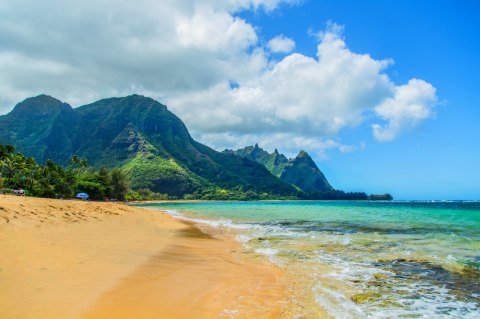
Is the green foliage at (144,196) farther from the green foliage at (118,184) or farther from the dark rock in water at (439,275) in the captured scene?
the dark rock in water at (439,275)

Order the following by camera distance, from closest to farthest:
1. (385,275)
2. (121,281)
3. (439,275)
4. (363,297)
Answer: (363,297)
(121,281)
(385,275)
(439,275)

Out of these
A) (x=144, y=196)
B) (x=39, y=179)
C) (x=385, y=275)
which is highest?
(x=39, y=179)

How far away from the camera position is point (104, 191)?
105 meters

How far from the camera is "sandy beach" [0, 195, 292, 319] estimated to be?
688 cm

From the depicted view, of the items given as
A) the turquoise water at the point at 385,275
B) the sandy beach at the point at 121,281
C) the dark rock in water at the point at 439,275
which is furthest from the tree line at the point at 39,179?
the dark rock in water at the point at 439,275

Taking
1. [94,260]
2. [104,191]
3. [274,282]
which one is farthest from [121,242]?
[104,191]

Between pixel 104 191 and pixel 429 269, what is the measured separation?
106 metres

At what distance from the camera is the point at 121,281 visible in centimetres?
917

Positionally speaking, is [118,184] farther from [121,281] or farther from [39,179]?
[121,281]

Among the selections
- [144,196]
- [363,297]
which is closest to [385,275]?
[363,297]

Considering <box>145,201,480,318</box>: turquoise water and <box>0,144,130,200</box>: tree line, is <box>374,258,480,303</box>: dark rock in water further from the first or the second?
<box>0,144,130,200</box>: tree line

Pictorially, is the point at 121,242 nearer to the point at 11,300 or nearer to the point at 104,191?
the point at 11,300

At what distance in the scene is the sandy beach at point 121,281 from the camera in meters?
6.88

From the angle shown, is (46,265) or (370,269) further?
(370,269)
